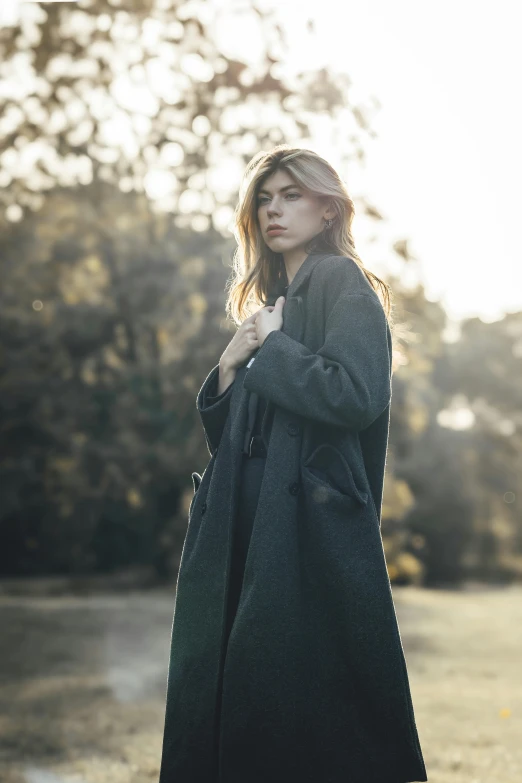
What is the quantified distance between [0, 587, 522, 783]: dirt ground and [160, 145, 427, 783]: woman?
7.32 feet

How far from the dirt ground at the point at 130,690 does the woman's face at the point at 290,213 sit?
113 inches

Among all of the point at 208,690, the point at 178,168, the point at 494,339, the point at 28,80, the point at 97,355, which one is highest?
the point at 494,339

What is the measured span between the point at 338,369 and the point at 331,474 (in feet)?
0.99

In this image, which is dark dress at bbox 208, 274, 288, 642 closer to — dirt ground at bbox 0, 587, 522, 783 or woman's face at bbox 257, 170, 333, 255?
woman's face at bbox 257, 170, 333, 255

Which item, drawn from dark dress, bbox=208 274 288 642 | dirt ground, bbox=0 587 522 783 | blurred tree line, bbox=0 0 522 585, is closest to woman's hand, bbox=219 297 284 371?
dark dress, bbox=208 274 288 642

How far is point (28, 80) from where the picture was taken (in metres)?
13.2

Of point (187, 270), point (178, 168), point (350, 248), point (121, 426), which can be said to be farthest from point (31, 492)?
point (350, 248)

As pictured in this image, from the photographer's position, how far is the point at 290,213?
10.4 feet

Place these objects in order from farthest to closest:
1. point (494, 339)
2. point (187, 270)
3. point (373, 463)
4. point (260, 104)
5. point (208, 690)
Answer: point (494, 339) < point (187, 270) < point (260, 104) < point (373, 463) < point (208, 690)

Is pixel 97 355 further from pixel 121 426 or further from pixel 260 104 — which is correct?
pixel 260 104

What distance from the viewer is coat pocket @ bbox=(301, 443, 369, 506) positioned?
288 cm

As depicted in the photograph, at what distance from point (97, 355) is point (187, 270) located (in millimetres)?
1969

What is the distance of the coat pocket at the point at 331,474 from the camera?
288 centimetres

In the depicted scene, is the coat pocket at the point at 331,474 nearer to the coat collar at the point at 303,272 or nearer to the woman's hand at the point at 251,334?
the woman's hand at the point at 251,334
